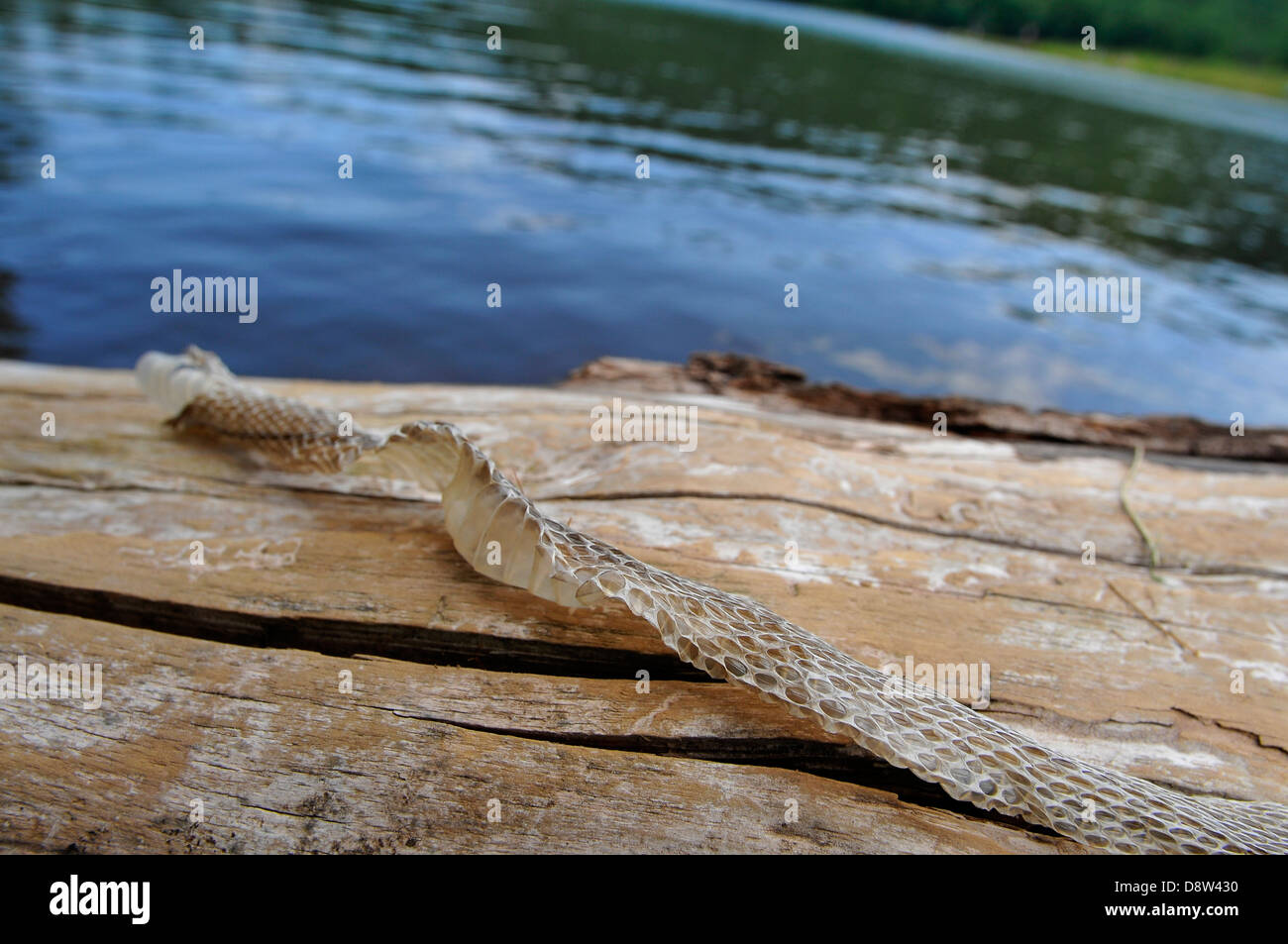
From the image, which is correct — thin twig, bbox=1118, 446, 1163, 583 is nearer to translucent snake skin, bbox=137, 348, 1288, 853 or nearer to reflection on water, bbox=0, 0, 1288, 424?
translucent snake skin, bbox=137, 348, 1288, 853

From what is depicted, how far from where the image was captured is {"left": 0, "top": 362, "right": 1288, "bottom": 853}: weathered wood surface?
1862 millimetres

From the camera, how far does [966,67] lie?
49.6 meters

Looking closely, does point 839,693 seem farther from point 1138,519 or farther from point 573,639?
point 1138,519

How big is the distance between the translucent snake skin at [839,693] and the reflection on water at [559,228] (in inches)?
231

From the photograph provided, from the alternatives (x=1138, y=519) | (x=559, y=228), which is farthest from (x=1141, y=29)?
(x=1138, y=519)

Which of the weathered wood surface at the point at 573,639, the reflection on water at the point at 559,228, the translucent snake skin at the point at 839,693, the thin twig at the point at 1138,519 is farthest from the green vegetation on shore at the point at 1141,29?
the translucent snake skin at the point at 839,693

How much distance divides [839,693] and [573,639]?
75 centimetres

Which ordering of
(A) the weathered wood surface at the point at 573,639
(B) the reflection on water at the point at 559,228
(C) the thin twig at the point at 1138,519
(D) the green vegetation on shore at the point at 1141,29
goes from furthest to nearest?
(D) the green vegetation on shore at the point at 1141,29, (B) the reflection on water at the point at 559,228, (C) the thin twig at the point at 1138,519, (A) the weathered wood surface at the point at 573,639

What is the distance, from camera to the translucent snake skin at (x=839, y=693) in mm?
1895

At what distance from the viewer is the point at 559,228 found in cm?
1205

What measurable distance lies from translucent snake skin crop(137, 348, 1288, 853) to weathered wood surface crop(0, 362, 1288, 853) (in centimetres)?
12

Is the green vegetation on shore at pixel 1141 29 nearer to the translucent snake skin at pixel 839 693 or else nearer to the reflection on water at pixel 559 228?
the reflection on water at pixel 559 228
